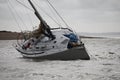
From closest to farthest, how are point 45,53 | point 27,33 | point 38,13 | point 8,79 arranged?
point 8,79 → point 45,53 → point 38,13 → point 27,33

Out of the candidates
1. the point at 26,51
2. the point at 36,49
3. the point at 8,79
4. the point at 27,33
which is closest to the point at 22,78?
the point at 8,79

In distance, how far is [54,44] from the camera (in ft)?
95.1

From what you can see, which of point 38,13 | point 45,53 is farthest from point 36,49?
point 38,13

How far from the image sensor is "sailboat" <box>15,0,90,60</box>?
27.7 m

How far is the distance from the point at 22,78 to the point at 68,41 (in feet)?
41.2

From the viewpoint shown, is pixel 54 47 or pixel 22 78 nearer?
pixel 22 78

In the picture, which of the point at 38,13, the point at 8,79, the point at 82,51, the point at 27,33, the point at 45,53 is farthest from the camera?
the point at 27,33

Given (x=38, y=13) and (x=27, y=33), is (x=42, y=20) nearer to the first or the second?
(x=38, y=13)

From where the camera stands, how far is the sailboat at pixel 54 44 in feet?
90.9

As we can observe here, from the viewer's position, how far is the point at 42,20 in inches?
1216

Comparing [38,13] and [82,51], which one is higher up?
[38,13]

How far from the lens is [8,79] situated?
53.6 feet

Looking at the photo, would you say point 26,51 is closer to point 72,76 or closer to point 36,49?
point 36,49

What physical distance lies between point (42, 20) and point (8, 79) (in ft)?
50.5
